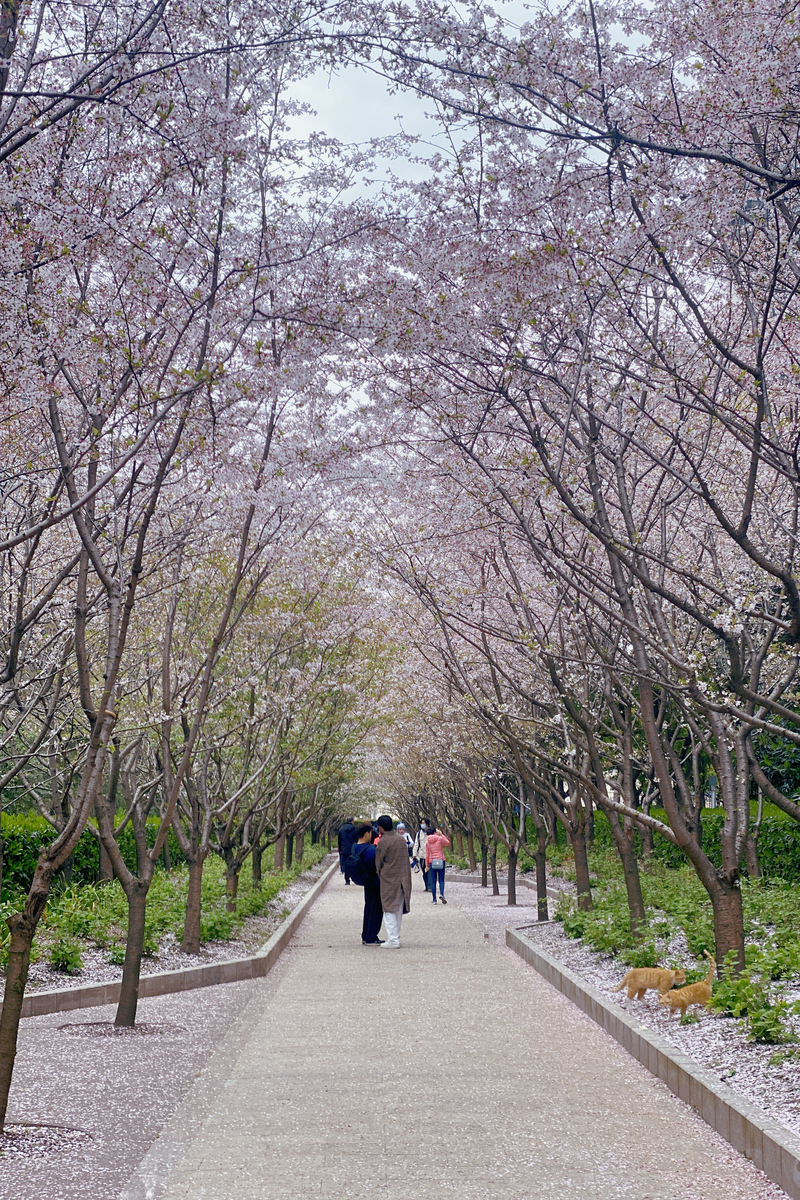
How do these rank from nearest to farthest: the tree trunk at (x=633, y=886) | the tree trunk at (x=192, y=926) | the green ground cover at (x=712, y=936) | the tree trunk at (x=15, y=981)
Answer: the tree trunk at (x=15, y=981), the green ground cover at (x=712, y=936), the tree trunk at (x=633, y=886), the tree trunk at (x=192, y=926)

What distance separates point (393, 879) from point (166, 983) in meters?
4.72

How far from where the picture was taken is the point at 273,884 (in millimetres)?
22312

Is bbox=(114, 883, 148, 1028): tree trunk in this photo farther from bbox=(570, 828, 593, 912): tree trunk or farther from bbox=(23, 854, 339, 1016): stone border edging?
bbox=(570, 828, 593, 912): tree trunk

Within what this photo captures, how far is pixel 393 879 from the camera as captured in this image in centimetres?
1480

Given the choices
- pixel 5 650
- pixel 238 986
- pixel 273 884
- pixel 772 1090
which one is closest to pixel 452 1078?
pixel 772 1090

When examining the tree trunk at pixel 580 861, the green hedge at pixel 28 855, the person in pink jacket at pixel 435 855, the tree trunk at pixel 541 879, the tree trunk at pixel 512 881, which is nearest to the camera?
the green hedge at pixel 28 855

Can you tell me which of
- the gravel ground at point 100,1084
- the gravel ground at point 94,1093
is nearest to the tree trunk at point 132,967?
the gravel ground at point 100,1084

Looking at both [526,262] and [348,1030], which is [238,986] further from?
[526,262]

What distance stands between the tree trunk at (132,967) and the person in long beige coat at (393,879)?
253 inches

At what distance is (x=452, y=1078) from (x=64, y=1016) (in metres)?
3.90

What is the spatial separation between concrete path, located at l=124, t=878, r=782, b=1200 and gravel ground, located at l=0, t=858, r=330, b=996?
180 cm

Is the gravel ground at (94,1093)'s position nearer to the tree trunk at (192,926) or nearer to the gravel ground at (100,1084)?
the gravel ground at (100,1084)

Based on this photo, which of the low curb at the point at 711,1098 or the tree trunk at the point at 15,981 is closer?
the low curb at the point at 711,1098

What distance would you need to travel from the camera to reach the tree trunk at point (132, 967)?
8.34 meters
